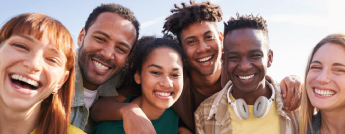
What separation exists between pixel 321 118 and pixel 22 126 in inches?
145

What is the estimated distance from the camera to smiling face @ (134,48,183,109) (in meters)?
3.67

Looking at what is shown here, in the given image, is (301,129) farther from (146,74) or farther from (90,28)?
(90,28)

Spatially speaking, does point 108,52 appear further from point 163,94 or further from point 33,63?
point 33,63

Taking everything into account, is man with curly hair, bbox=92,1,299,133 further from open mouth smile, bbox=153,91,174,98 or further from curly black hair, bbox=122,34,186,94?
open mouth smile, bbox=153,91,174,98

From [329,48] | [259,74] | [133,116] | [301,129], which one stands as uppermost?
[329,48]

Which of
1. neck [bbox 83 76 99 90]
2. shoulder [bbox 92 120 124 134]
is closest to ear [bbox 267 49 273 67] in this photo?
shoulder [bbox 92 120 124 134]

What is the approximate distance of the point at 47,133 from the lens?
114 inches

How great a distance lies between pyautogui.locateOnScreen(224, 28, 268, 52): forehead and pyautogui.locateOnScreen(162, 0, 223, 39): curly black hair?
730 millimetres

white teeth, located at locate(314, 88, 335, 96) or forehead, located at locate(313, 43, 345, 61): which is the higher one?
forehead, located at locate(313, 43, 345, 61)

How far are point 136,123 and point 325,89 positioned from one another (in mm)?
2329

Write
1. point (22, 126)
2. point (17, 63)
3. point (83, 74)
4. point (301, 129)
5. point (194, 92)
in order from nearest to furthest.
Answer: point (17, 63) → point (22, 126) → point (301, 129) → point (83, 74) → point (194, 92)

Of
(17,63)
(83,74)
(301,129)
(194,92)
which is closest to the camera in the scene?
(17,63)

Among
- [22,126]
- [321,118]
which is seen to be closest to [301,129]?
[321,118]

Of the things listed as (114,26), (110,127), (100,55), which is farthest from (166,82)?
(114,26)
